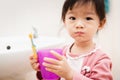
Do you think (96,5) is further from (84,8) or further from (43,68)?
(43,68)

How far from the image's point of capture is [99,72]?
0.68 meters

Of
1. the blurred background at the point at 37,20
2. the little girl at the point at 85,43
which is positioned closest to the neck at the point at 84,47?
the little girl at the point at 85,43

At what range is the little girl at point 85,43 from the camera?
69 cm

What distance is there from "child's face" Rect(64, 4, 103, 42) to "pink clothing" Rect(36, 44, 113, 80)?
58 millimetres

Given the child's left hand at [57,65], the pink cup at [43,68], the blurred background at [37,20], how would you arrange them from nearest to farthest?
1. the child's left hand at [57,65]
2. the pink cup at [43,68]
3. the blurred background at [37,20]

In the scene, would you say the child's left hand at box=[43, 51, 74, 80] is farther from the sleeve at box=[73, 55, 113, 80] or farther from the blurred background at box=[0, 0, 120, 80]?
the blurred background at box=[0, 0, 120, 80]

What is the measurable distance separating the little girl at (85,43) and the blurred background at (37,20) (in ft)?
2.64

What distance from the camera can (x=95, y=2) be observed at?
0.73 m

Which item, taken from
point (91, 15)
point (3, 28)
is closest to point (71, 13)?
point (91, 15)

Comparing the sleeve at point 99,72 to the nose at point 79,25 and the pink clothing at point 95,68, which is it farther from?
the nose at point 79,25

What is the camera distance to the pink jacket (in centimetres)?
68

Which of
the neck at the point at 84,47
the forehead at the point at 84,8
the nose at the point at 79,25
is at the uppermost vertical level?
the forehead at the point at 84,8

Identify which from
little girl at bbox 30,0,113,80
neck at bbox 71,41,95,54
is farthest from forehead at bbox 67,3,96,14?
neck at bbox 71,41,95,54

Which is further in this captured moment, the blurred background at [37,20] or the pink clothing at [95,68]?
the blurred background at [37,20]
